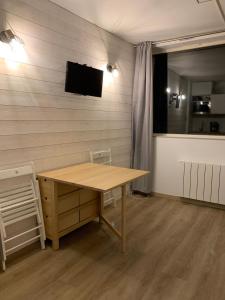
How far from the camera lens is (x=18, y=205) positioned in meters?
2.31

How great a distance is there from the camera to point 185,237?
2814 millimetres

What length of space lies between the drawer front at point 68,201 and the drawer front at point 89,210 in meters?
0.16

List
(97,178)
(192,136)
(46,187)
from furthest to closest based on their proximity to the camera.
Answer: (192,136) < (46,187) < (97,178)

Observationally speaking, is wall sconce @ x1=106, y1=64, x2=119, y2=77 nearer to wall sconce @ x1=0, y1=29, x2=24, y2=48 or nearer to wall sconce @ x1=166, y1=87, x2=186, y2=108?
wall sconce @ x1=166, y1=87, x2=186, y2=108

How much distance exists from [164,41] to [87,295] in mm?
3548

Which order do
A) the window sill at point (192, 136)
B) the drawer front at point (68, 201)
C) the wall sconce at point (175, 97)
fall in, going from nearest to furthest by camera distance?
1. the drawer front at point (68, 201)
2. the window sill at point (192, 136)
3. the wall sconce at point (175, 97)

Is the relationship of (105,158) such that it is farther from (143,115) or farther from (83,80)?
(83,80)

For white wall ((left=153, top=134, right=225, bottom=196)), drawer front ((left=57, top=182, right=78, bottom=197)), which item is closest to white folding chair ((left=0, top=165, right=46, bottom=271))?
drawer front ((left=57, top=182, right=78, bottom=197))

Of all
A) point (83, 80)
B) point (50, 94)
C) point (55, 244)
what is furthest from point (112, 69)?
point (55, 244)

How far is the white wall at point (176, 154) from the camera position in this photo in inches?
144

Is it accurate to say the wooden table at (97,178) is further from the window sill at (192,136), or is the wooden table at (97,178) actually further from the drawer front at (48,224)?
the window sill at (192,136)

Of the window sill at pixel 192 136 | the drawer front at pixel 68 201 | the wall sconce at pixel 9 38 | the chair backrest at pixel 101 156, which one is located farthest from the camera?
the window sill at pixel 192 136

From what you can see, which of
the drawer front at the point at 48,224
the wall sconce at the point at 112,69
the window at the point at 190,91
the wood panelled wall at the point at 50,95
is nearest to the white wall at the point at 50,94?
the wood panelled wall at the point at 50,95

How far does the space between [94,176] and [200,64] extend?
272 cm
